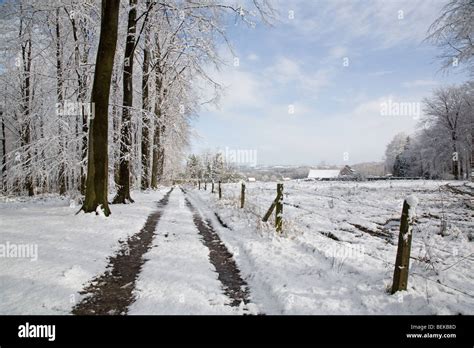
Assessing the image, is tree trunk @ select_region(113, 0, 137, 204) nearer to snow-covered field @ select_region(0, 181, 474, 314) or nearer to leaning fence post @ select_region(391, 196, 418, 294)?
snow-covered field @ select_region(0, 181, 474, 314)

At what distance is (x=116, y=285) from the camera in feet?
15.3

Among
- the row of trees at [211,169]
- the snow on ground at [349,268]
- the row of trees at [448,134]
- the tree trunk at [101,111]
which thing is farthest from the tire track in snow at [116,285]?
the row of trees at [211,169]

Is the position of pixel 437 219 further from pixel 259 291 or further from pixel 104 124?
pixel 104 124

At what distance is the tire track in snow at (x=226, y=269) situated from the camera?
14.4 ft

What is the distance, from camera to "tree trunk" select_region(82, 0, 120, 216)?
932cm

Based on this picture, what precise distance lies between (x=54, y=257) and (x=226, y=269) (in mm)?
3140

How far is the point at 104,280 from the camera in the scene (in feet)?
15.9

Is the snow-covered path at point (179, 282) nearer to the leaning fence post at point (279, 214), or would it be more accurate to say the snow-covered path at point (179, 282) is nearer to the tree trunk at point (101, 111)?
the leaning fence post at point (279, 214)

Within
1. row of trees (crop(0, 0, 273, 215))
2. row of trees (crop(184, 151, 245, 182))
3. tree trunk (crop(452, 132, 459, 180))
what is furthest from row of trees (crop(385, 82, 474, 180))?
row of trees (crop(184, 151, 245, 182))

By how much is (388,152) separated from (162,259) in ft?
353

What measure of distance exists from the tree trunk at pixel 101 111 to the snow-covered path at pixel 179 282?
335 cm
